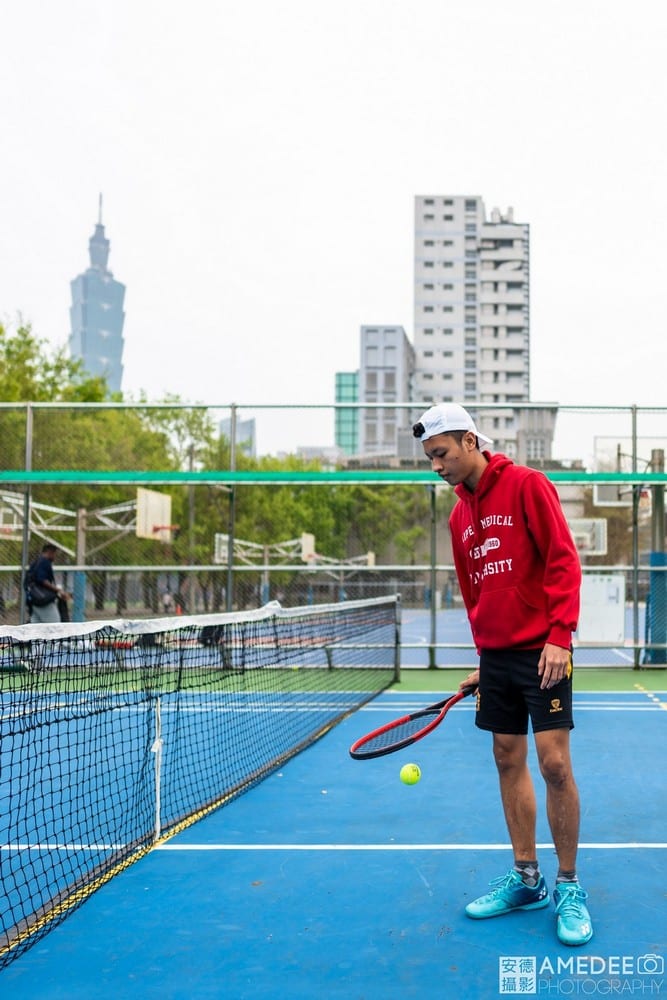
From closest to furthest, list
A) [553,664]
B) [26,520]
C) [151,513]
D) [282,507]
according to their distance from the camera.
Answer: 1. [553,664]
2. [26,520]
3. [151,513]
4. [282,507]

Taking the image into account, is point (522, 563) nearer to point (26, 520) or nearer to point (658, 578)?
point (26, 520)

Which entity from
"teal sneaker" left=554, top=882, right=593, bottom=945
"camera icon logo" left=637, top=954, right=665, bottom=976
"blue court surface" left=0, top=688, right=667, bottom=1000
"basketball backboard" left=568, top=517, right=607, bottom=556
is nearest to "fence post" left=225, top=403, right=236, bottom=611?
"basketball backboard" left=568, top=517, right=607, bottom=556

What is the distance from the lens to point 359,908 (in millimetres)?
4109

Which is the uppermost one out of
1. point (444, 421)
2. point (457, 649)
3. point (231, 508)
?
point (444, 421)

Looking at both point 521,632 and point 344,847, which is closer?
point 521,632

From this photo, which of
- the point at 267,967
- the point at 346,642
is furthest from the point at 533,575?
the point at 346,642

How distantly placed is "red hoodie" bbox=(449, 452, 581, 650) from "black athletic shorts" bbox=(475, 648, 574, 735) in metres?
0.07

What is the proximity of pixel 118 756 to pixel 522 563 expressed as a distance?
382 cm

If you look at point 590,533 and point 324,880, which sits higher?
point 590,533

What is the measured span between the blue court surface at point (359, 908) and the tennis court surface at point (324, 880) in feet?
0.04

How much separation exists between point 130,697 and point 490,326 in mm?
90870

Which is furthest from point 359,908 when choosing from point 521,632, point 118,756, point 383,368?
point 383,368

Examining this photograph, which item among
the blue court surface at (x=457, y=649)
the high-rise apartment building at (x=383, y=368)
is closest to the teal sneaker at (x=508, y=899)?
the blue court surface at (x=457, y=649)

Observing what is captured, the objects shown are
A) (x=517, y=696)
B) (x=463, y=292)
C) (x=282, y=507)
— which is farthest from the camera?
(x=463, y=292)
